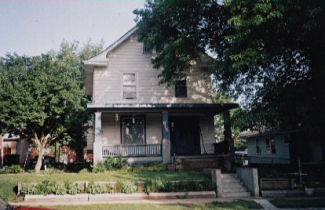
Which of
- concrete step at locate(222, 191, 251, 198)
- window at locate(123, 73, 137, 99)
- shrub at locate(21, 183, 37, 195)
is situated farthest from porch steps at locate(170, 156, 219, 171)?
shrub at locate(21, 183, 37, 195)

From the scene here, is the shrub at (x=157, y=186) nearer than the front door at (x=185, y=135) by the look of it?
Yes

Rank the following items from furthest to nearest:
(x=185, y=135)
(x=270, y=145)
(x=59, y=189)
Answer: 1. (x=270, y=145)
2. (x=185, y=135)
3. (x=59, y=189)

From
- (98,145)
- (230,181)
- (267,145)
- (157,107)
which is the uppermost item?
(157,107)

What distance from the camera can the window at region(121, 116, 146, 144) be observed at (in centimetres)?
1738

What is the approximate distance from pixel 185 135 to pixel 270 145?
13474 mm

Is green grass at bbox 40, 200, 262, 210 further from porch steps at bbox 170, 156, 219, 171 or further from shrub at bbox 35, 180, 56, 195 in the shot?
porch steps at bbox 170, 156, 219, 171

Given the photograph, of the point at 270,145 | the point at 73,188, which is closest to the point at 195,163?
the point at 73,188

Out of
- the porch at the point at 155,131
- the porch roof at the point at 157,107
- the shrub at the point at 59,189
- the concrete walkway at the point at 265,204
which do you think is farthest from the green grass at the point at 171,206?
the porch roof at the point at 157,107

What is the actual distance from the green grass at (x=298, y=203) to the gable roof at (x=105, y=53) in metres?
13.3

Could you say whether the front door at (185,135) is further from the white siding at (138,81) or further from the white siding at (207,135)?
the white siding at (138,81)

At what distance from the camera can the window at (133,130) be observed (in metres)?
17.4

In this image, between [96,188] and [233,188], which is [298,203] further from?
[96,188]

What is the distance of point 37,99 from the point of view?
17312mm

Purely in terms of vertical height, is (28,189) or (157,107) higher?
(157,107)
